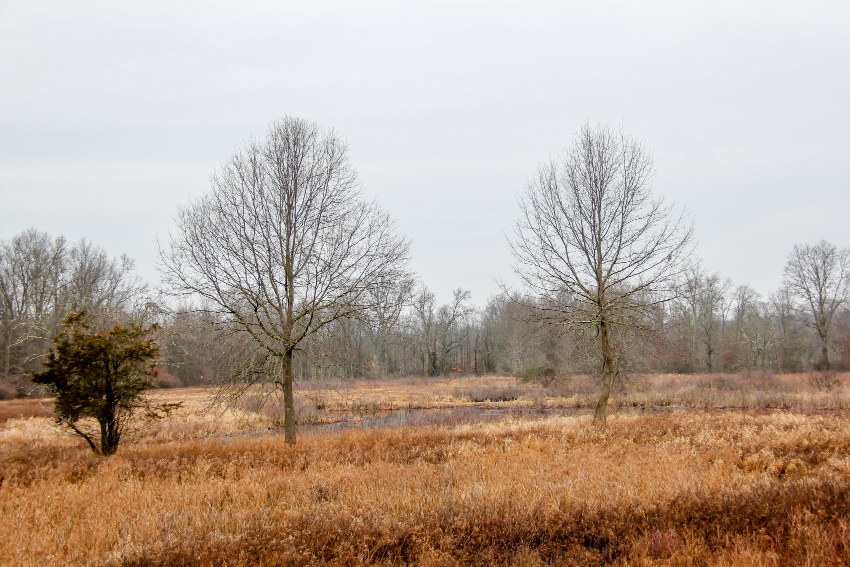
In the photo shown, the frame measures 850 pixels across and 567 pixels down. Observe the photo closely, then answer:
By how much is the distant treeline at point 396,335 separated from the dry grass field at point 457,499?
2.55m

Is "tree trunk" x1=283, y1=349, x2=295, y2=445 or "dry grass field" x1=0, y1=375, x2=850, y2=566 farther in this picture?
"tree trunk" x1=283, y1=349, x2=295, y2=445

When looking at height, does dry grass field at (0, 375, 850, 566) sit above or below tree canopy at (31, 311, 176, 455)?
below

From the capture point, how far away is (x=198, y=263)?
1272 cm

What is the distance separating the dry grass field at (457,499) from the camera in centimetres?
513

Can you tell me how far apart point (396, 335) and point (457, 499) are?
6.67 m

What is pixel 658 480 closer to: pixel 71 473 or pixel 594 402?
pixel 71 473

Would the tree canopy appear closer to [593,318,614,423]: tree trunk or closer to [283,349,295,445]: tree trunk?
[283,349,295,445]: tree trunk

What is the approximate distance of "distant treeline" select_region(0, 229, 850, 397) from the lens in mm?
13406

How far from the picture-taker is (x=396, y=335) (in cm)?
1333

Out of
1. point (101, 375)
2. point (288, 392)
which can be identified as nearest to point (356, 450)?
point (288, 392)

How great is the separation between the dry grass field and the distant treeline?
2.55 meters

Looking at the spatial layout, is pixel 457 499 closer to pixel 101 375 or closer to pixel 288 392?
pixel 288 392

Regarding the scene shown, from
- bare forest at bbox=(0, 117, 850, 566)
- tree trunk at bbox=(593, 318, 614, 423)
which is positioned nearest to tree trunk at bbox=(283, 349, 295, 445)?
bare forest at bbox=(0, 117, 850, 566)

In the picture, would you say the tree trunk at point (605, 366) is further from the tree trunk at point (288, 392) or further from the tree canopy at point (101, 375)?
the tree canopy at point (101, 375)
